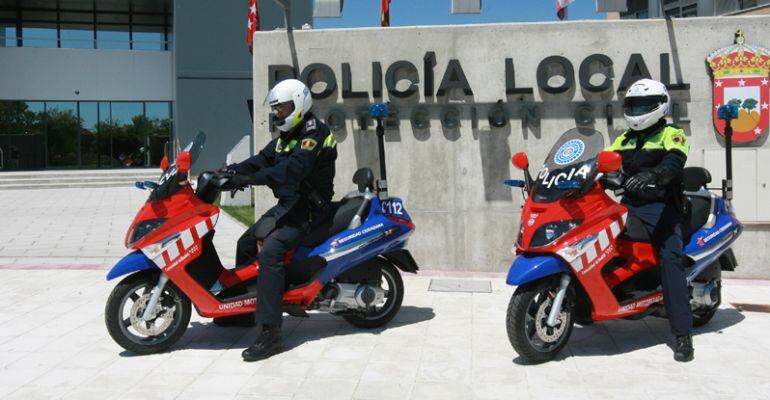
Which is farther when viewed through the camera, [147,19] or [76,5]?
[147,19]

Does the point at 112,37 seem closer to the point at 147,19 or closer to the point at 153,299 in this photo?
the point at 147,19

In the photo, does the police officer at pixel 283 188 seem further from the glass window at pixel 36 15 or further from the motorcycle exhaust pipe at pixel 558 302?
the glass window at pixel 36 15

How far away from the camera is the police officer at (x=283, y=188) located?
4648mm

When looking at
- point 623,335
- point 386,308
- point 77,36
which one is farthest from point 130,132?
point 623,335

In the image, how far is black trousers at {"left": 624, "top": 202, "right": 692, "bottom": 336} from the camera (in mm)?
4547

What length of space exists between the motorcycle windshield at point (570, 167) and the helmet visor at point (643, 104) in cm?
51

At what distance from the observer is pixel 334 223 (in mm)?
5066

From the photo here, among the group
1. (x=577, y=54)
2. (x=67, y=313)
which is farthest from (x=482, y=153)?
(x=67, y=313)

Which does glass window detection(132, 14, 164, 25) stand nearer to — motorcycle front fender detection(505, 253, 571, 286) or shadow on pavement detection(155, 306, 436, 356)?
shadow on pavement detection(155, 306, 436, 356)

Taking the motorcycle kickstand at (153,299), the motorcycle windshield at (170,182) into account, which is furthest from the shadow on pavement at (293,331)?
the motorcycle windshield at (170,182)

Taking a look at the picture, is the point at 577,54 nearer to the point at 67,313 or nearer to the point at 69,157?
the point at 67,313

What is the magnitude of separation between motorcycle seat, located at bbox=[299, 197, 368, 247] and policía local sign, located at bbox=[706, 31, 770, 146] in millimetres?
4217

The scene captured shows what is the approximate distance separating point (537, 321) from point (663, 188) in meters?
1.30

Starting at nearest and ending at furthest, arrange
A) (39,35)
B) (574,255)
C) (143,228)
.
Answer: (574,255) < (143,228) < (39,35)
